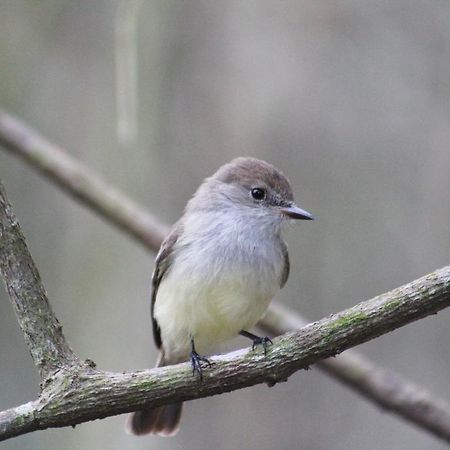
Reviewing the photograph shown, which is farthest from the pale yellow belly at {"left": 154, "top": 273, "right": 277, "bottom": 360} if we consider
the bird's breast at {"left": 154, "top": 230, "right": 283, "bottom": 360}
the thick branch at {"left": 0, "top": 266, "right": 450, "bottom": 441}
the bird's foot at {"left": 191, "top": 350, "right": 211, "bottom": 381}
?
the thick branch at {"left": 0, "top": 266, "right": 450, "bottom": 441}

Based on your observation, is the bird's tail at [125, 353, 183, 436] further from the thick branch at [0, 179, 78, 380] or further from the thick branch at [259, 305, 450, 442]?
the thick branch at [0, 179, 78, 380]

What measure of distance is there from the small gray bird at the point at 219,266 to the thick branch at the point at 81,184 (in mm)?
160

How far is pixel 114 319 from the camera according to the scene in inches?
214

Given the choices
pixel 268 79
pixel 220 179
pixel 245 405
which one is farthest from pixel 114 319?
pixel 268 79

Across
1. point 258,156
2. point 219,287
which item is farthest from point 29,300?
point 258,156

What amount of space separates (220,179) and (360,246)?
1.41 metres

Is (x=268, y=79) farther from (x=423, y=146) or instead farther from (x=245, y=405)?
(x=245, y=405)

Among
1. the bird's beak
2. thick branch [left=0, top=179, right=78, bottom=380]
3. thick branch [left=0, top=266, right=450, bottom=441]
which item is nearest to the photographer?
thick branch [left=0, top=266, right=450, bottom=441]

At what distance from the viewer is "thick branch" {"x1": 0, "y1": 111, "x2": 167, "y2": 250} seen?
14.6 ft

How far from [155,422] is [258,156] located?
1894 millimetres

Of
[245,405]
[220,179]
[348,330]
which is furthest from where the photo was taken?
[245,405]

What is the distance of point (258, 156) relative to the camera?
5707mm

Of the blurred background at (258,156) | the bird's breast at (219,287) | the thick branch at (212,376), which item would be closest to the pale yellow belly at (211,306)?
the bird's breast at (219,287)

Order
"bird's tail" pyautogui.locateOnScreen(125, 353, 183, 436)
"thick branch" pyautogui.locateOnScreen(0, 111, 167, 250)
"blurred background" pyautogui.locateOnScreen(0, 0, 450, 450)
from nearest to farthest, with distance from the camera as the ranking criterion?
1. "thick branch" pyautogui.locateOnScreen(0, 111, 167, 250)
2. "bird's tail" pyautogui.locateOnScreen(125, 353, 183, 436)
3. "blurred background" pyautogui.locateOnScreen(0, 0, 450, 450)
